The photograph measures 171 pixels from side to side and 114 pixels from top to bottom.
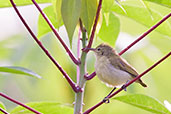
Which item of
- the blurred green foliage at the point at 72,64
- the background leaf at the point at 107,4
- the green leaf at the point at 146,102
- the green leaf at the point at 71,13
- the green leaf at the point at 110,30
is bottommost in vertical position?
the blurred green foliage at the point at 72,64

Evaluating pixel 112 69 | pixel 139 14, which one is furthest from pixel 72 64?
pixel 139 14

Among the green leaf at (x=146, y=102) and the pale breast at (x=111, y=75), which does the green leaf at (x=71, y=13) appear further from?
the pale breast at (x=111, y=75)

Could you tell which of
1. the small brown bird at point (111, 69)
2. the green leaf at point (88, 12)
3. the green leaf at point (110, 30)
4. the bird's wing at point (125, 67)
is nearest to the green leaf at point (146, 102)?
the green leaf at point (88, 12)

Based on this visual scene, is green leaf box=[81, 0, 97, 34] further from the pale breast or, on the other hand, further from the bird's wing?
the bird's wing

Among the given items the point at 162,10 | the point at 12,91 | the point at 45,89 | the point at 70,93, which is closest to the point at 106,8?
the point at 162,10

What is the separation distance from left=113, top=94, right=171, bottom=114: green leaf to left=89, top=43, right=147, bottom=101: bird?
24.3 inches

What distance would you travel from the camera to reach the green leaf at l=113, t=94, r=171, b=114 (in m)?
1.49

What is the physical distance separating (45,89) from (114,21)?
5.48 ft

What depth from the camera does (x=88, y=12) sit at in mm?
1456

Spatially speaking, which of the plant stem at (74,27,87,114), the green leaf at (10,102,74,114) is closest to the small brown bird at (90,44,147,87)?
the green leaf at (10,102,74,114)

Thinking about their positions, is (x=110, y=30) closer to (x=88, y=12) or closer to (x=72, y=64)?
(x=88, y=12)

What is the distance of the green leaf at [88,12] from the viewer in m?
1.45

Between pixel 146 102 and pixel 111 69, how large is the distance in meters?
0.91

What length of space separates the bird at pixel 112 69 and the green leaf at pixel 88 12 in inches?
27.8
